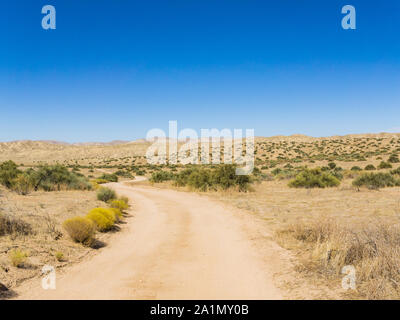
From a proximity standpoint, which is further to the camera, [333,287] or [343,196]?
[343,196]

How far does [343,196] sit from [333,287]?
45.0ft

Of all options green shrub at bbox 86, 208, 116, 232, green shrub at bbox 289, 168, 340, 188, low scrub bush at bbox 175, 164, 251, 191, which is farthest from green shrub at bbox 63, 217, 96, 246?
green shrub at bbox 289, 168, 340, 188

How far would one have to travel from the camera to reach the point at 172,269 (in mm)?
7449

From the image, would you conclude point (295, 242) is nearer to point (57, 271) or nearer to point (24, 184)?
point (57, 271)

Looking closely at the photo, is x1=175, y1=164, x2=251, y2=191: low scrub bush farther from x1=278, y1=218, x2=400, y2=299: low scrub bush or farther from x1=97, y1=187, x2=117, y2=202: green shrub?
x1=278, y1=218, x2=400, y2=299: low scrub bush

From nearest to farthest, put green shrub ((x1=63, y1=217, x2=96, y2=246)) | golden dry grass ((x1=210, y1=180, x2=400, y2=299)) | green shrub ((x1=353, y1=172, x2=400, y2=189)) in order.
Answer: golden dry grass ((x1=210, y1=180, x2=400, y2=299)) → green shrub ((x1=63, y1=217, x2=96, y2=246)) → green shrub ((x1=353, y1=172, x2=400, y2=189))

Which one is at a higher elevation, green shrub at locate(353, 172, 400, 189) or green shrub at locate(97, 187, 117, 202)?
green shrub at locate(353, 172, 400, 189)

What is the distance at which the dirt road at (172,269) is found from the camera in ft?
19.8

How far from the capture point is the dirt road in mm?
6047

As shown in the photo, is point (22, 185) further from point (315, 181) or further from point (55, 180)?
point (315, 181)

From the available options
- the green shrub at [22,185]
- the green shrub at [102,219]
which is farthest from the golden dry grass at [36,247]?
the green shrub at [22,185]
